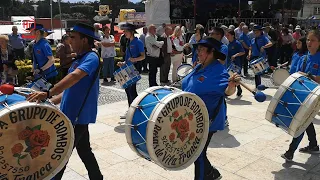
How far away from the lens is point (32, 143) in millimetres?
2631

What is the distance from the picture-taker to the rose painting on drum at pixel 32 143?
2562mm

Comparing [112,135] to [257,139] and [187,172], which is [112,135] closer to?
[187,172]

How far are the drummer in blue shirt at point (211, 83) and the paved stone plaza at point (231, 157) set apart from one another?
3.03 feet

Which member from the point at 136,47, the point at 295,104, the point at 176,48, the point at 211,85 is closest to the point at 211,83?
the point at 211,85

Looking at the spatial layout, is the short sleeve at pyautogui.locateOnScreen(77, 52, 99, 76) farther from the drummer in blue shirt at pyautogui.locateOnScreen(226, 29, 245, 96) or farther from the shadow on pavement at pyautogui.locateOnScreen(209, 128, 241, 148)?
the drummer in blue shirt at pyautogui.locateOnScreen(226, 29, 245, 96)

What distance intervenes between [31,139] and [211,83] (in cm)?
168

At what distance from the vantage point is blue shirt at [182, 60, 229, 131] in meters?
3.36

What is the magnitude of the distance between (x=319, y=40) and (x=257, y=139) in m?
1.82

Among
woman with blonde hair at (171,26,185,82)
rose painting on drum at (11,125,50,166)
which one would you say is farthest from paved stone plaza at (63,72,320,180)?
woman with blonde hair at (171,26,185,82)

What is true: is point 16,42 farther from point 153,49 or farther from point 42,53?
point 42,53

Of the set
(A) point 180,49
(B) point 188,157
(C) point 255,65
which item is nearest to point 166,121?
(B) point 188,157

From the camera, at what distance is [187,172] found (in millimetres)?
4270

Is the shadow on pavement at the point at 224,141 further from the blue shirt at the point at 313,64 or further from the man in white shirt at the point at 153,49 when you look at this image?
the man in white shirt at the point at 153,49

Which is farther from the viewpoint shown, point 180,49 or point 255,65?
point 180,49
